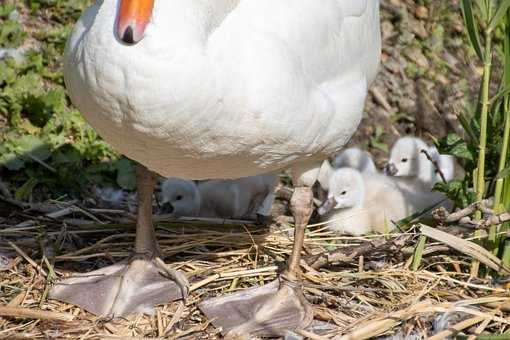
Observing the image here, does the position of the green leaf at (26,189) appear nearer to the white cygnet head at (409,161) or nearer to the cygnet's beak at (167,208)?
the cygnet's beak at (167,208)

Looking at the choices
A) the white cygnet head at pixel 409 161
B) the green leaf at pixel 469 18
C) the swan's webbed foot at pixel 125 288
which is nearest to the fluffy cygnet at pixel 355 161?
the white cygnet head at pixel 409 161

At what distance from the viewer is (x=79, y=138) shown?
628 centimetres

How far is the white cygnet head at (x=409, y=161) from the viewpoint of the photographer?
20.3 feet

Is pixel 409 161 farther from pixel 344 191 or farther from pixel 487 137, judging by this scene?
pixel 487 137

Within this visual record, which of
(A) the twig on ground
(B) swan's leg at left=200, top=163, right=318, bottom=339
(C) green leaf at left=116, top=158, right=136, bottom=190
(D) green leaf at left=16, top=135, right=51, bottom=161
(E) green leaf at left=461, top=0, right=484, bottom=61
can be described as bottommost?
(B) swan's leg at left=200, top=163, right=318, bottom=339

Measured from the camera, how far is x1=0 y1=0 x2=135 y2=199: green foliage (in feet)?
19.2

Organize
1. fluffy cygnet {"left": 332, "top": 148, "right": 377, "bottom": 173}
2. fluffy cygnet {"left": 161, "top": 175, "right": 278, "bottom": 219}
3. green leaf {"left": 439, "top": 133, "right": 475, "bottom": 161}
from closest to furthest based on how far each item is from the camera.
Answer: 1. green leaf {"left": 439, "top": 133, "right": 475, "bottom": 161}
2. fluffy cygnet {"left": 161, "top": 175, "right": 278, "bottom": 219}
3. fluffy cygnet {"left": 332, "top": 148, "right": 377, "bottom": 173}

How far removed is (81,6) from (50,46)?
0.52m

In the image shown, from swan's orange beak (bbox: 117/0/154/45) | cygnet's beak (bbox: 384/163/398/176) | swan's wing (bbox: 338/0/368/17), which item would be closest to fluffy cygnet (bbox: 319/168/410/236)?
cygnet's beak (bbox: 384/163/398/176)

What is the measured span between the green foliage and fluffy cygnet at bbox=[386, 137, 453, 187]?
1753 millimetres

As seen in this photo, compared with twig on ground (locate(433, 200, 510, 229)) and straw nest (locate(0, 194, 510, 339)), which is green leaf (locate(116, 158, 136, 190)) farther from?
twig on ground (locate(433, 200, 510, 229))

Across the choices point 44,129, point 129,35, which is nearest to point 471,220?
point 129,35

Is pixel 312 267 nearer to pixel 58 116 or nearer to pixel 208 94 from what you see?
pixel 208 94

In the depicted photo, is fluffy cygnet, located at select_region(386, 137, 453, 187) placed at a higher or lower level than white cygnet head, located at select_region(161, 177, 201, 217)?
higher
